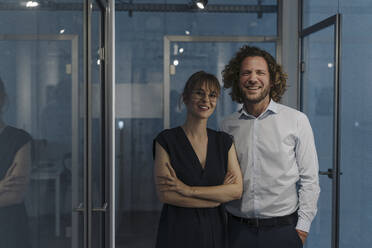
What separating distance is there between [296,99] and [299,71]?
27 cm

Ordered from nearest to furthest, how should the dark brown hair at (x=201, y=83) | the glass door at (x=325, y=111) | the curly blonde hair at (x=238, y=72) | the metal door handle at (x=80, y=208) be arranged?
1. the metal door handle at (x=80, y=208)
2. the dark brown hair at (x=201, y=83)
3. the curly blonde hair at (x=238, y=72)
4. the glass door at (x=325, y=111)

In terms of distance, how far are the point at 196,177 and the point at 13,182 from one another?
1.08 m

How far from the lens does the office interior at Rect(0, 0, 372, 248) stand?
3.12 ft

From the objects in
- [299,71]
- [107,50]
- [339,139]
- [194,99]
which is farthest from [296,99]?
[194,99]

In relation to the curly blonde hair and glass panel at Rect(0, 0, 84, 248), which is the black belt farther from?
Answer: glass panel at Rect(0, 0, 84, 248)

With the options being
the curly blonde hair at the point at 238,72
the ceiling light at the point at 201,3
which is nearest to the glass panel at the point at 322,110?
the ceiling light at the point at 201,3

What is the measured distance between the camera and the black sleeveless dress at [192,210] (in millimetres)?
1763

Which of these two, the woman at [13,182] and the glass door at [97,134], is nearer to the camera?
the woman at [13,182]

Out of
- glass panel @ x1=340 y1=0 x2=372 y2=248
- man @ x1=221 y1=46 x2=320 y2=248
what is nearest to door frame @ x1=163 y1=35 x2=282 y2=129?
glass panel @ x1=340 y1=0 x2=372 y2=248

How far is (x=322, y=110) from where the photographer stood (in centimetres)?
332

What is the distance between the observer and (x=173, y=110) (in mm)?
3811

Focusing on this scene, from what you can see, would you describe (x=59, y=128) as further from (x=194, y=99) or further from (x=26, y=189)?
(x=194, y=99)

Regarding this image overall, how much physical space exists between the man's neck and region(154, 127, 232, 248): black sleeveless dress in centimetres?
27

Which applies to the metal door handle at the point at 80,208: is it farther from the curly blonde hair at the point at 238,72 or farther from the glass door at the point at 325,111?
the glass door at the point at 325,111
